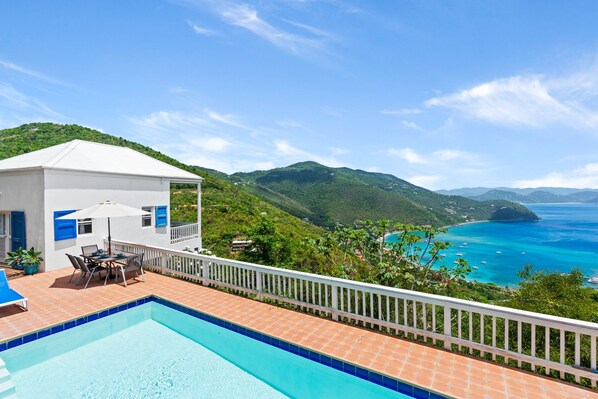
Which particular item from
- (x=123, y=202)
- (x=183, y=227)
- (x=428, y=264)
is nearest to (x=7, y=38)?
(x=123, y=202)

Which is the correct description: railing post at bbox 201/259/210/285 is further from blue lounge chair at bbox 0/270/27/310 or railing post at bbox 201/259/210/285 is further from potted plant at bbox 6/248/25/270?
potted plant at bbox 6/248/25/270

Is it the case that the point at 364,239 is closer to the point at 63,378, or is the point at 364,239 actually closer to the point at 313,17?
the point at 63,378

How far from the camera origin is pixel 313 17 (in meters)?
10.8

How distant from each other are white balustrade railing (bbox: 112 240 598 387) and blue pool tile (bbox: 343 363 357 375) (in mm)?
1118

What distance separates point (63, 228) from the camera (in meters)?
8.95

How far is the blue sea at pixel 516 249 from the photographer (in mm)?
62469

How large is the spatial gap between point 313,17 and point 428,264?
9.42m

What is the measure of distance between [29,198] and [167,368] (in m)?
8.04

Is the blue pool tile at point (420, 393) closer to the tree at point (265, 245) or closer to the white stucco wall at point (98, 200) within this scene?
the tree at point (265, 245)

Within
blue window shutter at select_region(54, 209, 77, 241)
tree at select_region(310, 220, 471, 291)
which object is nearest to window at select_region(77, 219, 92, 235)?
blue window shutter at select_region(54, 209, 77, 241)

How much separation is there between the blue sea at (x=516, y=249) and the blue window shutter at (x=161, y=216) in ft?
189

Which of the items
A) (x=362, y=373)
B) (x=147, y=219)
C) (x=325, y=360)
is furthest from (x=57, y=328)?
(x=147, y=219)

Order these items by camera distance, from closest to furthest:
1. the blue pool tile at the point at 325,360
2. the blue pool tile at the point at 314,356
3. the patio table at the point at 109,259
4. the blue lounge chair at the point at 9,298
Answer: the blue pool tile at the point at 325,360 < the blue pool tile at the point at 314,356 < the blue lounge chair at the point at 9,298 < the patio table at the point at 109,259

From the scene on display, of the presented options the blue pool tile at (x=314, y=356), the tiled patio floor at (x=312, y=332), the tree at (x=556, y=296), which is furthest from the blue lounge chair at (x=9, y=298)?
the tree at (x=556, y=296)
